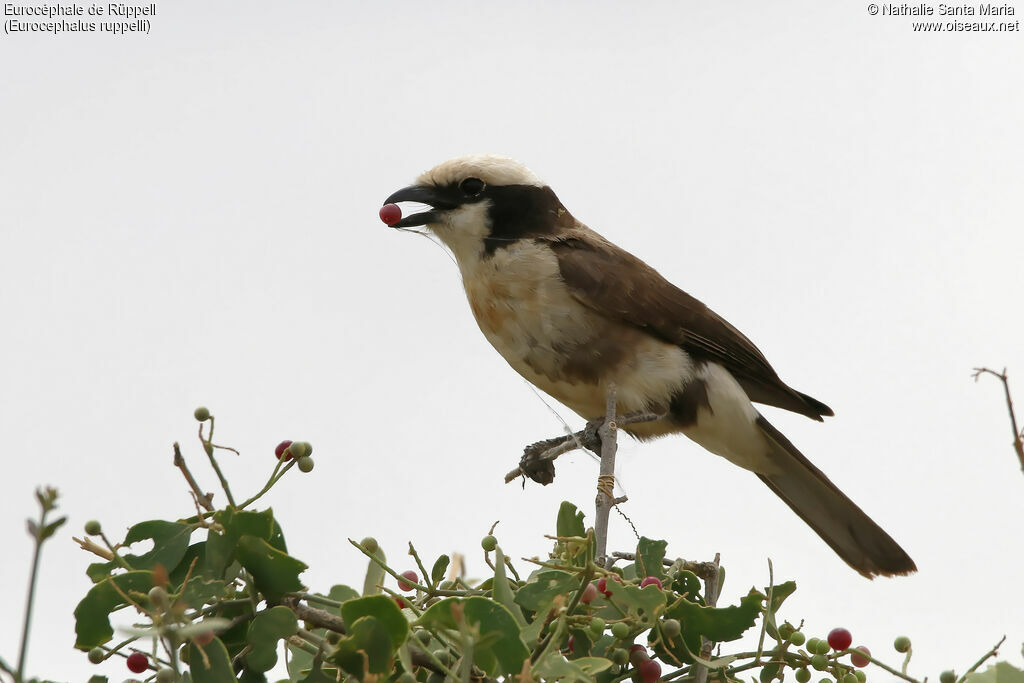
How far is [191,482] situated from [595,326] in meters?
2.58

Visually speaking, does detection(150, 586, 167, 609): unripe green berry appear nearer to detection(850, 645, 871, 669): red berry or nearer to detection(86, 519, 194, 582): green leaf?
detection(86, 519, 194, 582): green leaf

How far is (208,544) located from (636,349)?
108 inches

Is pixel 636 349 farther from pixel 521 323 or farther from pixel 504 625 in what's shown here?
pixel 504 625

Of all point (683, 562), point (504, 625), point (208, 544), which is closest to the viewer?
point (504, 625)

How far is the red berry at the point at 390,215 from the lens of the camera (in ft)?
14.1

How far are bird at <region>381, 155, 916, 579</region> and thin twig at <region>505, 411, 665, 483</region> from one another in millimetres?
62

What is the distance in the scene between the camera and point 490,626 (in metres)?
1.76

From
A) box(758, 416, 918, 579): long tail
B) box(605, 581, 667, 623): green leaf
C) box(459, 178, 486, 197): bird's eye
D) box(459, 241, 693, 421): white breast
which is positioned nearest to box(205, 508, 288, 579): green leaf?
box(605, 581, 667, 623): green leaf

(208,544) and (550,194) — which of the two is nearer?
(208,544)

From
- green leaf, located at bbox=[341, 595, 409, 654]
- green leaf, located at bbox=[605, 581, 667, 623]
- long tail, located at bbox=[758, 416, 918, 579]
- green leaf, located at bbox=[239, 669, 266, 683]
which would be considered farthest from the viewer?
long tail, located at bbox=[758, 416, 918, 579]

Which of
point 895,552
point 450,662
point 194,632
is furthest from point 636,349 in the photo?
point 194,632

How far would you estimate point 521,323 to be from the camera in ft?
14.1

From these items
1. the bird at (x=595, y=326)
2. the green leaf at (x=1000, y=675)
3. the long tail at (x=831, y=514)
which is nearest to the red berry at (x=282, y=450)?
the green leaf at (x=1000, y=675)

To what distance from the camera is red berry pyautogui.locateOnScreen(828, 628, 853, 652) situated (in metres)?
2.31
